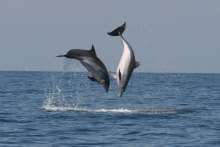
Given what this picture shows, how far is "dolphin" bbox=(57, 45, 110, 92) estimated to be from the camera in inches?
650

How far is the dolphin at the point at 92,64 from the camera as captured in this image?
1650 cm

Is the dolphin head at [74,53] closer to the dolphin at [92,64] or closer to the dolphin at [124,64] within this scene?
the dolphin at [92,64]

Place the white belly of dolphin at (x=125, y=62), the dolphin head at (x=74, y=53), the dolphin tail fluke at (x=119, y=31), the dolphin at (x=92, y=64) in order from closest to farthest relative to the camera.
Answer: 1. the white belly of dolphin at (x=125, y=62)
2. the dolphin at (x=92, y=64)
3. the dolphin tail fluke at (x=119, y=31)
4. the dolphin head at (x=74, y=53)

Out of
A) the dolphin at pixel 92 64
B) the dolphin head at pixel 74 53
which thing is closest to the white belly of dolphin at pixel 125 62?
the dolphin at pixel 92 64

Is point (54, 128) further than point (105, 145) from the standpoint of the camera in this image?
Yes

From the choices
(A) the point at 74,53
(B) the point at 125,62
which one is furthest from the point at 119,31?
(A) the point at 74,53

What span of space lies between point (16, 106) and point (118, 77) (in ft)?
116

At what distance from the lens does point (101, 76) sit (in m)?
16.6

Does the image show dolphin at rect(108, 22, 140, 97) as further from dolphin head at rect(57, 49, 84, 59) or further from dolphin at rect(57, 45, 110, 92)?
dolphin head at rect(57, 49, 84, 59)

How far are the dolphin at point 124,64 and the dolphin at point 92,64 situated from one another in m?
0.26

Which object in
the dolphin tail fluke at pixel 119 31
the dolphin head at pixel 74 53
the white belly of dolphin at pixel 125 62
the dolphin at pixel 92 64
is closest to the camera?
the white belly of dolphin at pixel 125 62

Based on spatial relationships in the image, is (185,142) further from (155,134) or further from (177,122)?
(177,122)

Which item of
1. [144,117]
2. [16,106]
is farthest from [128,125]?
[16,106]

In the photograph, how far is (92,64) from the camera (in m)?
16.8
